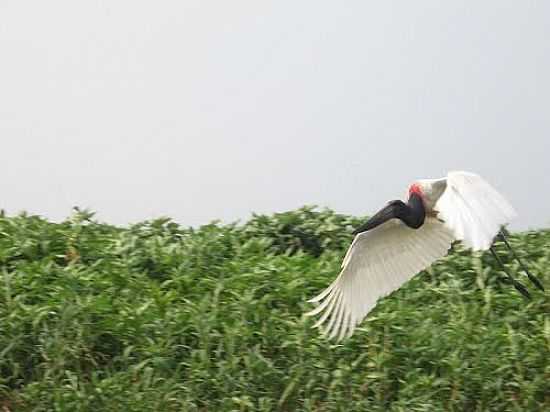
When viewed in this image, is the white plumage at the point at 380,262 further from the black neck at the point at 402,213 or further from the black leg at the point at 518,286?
the black leg at the point at 518,286

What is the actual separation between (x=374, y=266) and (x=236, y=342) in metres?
0.71

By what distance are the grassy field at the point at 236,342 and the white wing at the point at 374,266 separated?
0.42ft

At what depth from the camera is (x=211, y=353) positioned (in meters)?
6.16

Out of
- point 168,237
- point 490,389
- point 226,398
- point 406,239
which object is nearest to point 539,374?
point 490,389

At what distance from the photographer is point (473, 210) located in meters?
5.29

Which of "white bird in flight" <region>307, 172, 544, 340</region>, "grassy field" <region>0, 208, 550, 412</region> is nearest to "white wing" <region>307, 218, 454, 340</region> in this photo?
"white bird in flight" <region>307, 172, 544, 340</region>

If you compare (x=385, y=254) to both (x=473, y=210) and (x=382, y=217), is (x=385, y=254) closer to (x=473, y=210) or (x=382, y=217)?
(x=382, y=217)

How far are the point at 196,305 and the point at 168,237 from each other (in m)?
1.21

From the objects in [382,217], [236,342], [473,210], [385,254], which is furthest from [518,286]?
[473,210]

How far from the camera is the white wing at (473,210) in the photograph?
5152mm

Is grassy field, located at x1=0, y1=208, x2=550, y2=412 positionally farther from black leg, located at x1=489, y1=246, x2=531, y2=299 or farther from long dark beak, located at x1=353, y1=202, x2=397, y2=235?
long dark beak, located at x1=353, y1=202, x2=397, y2=235

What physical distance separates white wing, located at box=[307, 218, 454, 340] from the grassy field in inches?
5.1

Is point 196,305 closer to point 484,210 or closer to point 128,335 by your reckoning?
point 128,335

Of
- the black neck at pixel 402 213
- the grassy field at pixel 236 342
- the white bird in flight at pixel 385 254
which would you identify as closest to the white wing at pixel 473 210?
the white bird in flight at pixel 385 254
